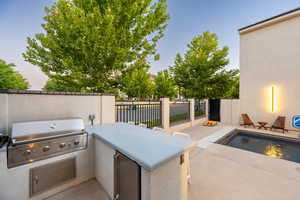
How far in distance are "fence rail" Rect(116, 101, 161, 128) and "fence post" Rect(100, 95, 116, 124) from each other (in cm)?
92

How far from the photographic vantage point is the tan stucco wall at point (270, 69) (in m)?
6.27

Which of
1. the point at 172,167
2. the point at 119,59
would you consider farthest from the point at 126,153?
the point at 119,59

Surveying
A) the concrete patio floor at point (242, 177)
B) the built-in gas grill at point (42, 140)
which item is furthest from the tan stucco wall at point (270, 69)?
the built-in gas grill at point (42, 140)

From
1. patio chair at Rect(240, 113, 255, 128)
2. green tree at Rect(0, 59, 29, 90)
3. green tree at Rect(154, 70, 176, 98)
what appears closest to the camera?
patio chair at Rect(240, 113, 255, 128)

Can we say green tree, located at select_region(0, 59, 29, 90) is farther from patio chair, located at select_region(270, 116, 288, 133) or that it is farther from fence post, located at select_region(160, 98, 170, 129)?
patio chair, located at select_region(270, 116, 288, 133)

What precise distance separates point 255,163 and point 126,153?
3682 millimetres

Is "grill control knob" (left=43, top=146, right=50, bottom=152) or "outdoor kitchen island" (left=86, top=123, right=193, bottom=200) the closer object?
"outdoor kitchen island" (left=86, top=123, right=193, bottom=200)

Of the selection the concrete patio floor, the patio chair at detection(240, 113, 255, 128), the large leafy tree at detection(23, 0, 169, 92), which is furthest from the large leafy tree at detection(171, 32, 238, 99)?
the concrete patio floor

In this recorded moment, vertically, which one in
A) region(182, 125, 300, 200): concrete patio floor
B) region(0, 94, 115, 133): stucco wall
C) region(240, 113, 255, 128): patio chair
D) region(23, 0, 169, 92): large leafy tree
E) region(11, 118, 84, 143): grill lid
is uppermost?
region(23, 0, 169, 92): large leafy tree

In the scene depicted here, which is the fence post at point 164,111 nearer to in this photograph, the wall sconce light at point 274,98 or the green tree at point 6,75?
the wall sconce light at point 274,98

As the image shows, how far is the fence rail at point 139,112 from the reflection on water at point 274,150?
4092 mm

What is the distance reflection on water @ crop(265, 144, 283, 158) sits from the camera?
3.79 metres

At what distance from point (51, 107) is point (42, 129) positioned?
695 millimetres

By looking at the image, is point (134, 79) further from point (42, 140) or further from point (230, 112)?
point (230, 112)
